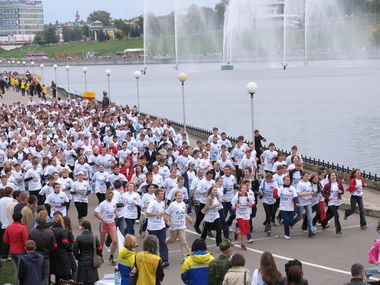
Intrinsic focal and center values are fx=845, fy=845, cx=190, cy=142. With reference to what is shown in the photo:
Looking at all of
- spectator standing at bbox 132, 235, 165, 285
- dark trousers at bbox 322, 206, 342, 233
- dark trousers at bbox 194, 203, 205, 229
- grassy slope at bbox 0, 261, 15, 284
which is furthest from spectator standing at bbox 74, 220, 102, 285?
dark trousers at bbox 322, 206, 342, 233

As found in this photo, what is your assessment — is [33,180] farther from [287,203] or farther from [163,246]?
[287,203]

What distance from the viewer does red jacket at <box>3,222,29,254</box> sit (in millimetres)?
13812

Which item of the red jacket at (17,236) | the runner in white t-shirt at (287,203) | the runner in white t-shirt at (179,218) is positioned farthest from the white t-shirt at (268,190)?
the red jacket at (17,236)

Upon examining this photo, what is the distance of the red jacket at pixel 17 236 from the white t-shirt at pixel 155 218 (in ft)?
9.08

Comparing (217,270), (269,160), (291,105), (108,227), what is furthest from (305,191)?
(291,105)

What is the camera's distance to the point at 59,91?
2665 inches

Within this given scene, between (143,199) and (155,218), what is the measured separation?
0.71 meters

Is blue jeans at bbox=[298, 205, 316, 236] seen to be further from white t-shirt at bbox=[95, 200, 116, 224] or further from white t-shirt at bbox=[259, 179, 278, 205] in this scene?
white t-shirt at bbox=[95, 200, 116, 224]

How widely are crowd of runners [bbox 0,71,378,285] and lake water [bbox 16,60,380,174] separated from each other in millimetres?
15339

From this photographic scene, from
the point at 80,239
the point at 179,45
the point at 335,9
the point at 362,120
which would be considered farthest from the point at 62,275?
the point at 179,45

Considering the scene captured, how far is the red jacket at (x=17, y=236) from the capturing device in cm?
1381

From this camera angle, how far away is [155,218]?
15.9 meters

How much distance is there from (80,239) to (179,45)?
489 feet

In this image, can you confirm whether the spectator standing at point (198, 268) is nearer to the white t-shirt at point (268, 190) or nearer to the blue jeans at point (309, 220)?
the blue jeans at point (309, 220)
